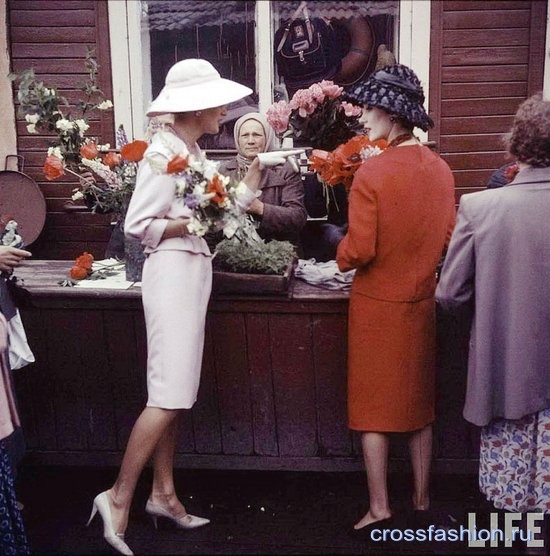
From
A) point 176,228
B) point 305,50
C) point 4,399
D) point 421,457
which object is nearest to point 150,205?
point 176,228

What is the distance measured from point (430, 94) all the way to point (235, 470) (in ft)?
10.9

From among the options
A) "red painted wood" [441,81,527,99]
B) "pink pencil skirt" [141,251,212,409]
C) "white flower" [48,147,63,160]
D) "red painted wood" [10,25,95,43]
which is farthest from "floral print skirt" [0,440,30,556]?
"red painted wood" [441,81,527,99]

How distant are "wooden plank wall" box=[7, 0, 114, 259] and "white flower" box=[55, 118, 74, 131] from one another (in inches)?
95.8

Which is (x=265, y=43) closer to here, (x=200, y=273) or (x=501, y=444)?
(x=200, y=273)

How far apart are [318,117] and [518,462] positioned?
2112 millimetres

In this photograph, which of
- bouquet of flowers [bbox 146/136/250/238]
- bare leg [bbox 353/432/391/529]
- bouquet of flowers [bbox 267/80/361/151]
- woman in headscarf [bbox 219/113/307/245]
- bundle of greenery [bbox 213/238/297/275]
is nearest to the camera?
bouquet of flowers [bbox 146/136/250/238]

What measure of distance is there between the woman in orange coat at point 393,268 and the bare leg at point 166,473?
2.40 ft

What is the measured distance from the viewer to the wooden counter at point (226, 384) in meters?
3.32

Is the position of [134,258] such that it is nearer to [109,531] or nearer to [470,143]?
[109,531]

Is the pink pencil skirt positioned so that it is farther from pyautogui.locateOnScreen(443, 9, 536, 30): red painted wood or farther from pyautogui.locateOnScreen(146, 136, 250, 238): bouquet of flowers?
pyautogui.locateOnScreen(443, 9, 536, 30): red painted wood

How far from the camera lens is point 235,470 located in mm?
3752

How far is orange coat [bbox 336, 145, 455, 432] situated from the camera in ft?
9.20
